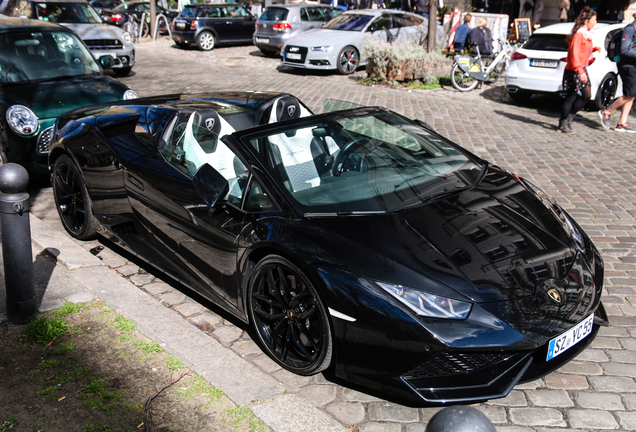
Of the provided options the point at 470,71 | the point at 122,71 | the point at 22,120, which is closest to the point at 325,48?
the point at 470,71

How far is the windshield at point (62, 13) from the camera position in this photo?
1384 cm

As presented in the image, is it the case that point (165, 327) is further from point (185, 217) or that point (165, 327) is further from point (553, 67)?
point (553, 67)

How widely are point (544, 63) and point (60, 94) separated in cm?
Result: 823

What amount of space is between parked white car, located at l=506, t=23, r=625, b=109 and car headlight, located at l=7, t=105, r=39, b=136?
8.42 m

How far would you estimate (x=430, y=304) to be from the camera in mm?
2775

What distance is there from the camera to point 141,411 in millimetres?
2881

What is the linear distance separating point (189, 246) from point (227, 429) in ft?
4.78

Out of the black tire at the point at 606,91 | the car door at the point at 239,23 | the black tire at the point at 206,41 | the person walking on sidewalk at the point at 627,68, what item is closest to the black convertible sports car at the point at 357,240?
the person walking on sidewalk at the point at 627,68

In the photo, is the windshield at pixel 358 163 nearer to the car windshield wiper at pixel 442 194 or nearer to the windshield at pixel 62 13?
the car windshield wiper at pixel 442 194

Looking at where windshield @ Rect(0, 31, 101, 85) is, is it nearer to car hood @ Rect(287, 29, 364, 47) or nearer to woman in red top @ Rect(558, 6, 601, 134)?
woman in red top @ Rect(558, 6, 601, 134)

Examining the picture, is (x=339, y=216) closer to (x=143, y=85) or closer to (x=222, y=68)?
(x=143, y=85)

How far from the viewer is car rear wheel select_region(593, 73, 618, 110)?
1021 centimetres

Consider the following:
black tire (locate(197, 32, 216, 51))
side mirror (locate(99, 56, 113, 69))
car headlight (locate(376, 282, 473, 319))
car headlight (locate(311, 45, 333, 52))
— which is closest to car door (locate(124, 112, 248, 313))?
car headlight (locate(376, 282, 473, 319))

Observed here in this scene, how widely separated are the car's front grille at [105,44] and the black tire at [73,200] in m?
9.22
